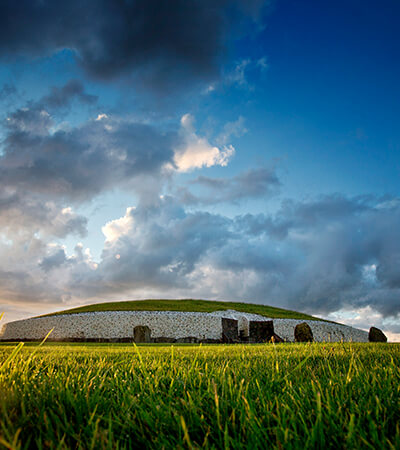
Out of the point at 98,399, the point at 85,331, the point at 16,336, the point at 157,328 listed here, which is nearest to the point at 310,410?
the point at 98,399

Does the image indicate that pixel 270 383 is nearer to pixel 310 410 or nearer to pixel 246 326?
pixel 310 410

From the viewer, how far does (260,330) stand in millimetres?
19609

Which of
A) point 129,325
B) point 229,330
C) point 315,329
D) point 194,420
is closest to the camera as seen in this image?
point 194,420

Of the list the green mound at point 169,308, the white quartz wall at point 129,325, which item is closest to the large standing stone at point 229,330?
the white quartz wall at point 129,325

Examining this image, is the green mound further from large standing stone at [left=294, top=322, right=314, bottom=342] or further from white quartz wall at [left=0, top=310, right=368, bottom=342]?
large standing stone at [left=294, top=322, right=314, bottom=342]

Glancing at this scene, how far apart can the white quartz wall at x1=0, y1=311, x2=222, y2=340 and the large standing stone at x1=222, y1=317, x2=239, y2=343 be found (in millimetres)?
1782

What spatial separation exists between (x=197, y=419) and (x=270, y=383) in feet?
3.09

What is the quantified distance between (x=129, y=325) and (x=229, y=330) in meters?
7.83

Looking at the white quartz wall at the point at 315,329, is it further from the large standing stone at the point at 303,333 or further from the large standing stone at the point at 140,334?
the large standing stone at the point at 303,333

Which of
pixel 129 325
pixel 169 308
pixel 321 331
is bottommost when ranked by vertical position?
pixel 321 331

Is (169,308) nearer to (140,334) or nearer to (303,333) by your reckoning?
(140,334)

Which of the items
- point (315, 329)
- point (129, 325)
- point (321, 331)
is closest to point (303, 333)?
point (129, 325)

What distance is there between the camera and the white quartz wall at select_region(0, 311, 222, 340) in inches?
947

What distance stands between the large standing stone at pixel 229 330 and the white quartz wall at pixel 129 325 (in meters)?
1.78
